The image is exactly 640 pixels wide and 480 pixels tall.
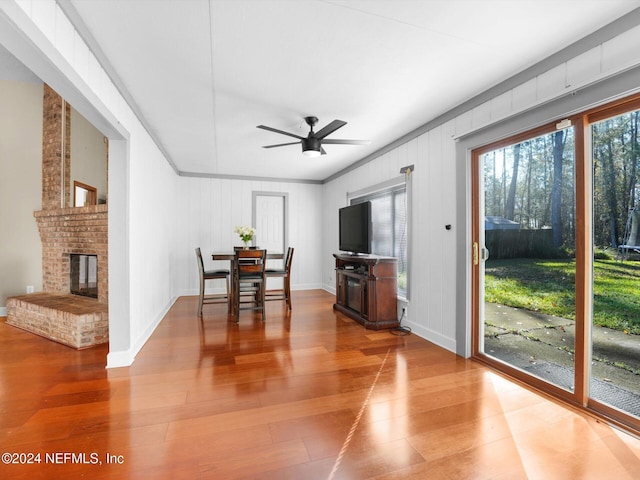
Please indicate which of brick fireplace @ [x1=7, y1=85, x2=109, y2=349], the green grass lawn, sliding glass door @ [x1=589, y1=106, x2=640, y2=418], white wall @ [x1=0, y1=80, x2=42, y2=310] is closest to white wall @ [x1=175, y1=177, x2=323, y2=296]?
brick fireplace @ [x1=7, y1=85, x2=109, y2=349]

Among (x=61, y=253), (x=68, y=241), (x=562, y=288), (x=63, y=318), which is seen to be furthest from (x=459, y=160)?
(x=61, y=253)

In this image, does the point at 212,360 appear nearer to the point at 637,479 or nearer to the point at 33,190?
the point at 637,479

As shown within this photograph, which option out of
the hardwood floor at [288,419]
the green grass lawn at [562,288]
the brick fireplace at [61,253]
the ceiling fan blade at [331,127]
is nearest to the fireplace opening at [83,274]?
the brick fireplace at [61,253]

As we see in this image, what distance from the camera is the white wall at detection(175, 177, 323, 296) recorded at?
5.94 metres

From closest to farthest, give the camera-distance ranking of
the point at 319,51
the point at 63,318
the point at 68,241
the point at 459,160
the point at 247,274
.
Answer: the point at 319,51, the point at 459,160, the point at 63,318, the point at 68,241, the point at 247,274

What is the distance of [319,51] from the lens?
7.06 feet

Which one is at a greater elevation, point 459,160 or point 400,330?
point 459,160

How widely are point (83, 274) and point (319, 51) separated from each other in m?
4.23

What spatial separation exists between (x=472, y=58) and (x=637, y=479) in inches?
103

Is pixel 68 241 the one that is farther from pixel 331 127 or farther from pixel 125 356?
pixel 331 127

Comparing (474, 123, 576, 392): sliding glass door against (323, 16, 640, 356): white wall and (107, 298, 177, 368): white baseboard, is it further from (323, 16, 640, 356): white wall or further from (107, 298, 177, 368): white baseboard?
(107, 298, 177, 368): white baseboard

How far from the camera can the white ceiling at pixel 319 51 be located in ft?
5.71

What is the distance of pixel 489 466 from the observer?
150cm

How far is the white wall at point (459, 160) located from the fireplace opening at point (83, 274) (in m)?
4.17
